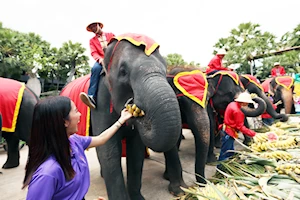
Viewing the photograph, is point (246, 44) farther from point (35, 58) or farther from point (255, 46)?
point (35, 58)

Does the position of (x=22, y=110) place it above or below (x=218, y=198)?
above

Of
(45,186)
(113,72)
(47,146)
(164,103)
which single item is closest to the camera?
(45,186)

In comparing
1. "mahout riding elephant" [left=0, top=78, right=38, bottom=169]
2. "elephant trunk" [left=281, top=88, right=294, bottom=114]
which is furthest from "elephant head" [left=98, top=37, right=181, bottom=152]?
"elephant trunk" [left=281, top=88, right=294, bottom=114]

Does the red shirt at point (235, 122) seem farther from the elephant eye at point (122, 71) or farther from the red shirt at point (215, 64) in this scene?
the elephant eye at point (122, 71)

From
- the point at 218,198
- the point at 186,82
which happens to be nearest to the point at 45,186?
the point at 218,198

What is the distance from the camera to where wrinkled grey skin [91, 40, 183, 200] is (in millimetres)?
2006

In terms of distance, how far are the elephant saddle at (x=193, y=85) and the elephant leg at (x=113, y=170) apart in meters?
1.41

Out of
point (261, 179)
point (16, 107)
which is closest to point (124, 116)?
point (261, 179)

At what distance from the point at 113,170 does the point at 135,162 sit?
41 centimetres

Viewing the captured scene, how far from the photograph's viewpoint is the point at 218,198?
2.25 m

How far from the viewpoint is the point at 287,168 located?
9.10ft

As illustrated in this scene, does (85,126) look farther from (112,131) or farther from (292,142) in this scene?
(292,142)

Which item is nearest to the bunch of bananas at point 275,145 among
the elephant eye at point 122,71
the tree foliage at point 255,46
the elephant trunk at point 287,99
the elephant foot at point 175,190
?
the elephant foot at point 175,190

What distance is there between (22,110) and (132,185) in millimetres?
2351
